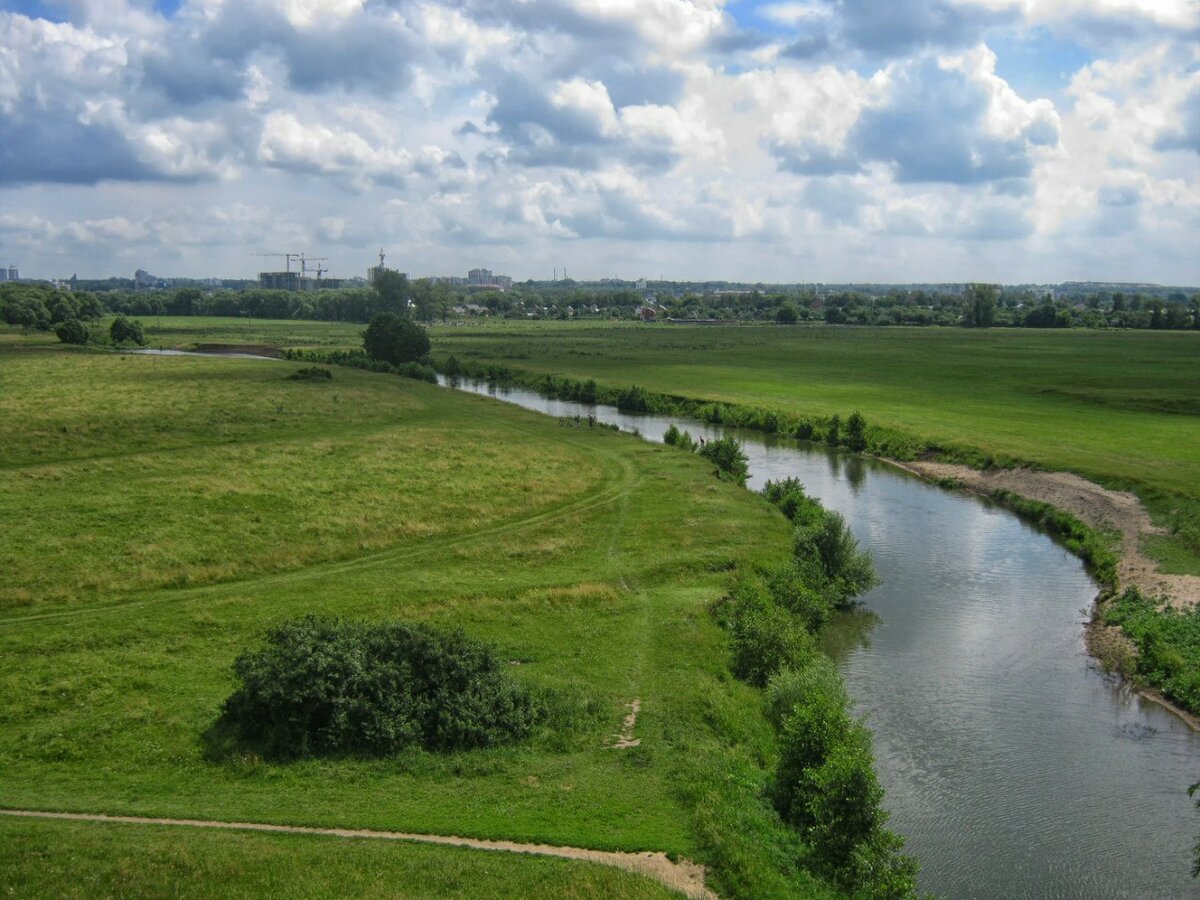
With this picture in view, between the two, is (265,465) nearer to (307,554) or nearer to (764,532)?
(307,554)

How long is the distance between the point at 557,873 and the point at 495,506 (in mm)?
35062

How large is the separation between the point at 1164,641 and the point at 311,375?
8739 cm

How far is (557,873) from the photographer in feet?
63.9

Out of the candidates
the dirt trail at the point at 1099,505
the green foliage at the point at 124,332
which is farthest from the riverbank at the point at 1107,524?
the green foliage at the point at 124,332

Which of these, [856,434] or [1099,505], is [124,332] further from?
[1099,505]

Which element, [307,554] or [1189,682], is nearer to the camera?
[1189,682]

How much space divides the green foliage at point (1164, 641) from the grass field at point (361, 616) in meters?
14.8

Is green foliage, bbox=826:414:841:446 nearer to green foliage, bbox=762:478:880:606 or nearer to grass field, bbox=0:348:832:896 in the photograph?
grass field, bbox=0:348:832:896

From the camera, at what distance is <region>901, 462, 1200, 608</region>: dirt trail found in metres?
42.7

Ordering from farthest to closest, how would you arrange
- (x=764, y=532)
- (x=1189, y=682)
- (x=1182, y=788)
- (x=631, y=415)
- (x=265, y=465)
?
1. (x=631, y=415)
2. (x=265, y=465)
3. (x=764, y=532)
4. (x=1189, y=682)
5. (x=1182, y=788)

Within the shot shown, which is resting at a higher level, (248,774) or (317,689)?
(317,689)

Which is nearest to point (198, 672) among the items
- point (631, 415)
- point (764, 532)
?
point (764, 532)

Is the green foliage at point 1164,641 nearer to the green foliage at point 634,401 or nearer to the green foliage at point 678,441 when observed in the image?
the green foliage at point 678,441

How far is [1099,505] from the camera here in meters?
56.4
